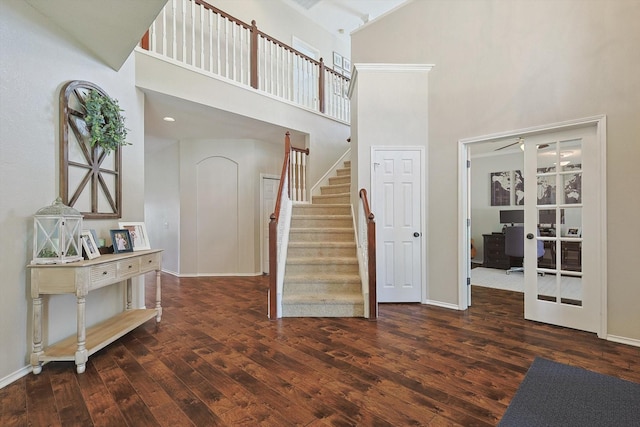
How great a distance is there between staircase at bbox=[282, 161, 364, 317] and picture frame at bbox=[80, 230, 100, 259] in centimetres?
187

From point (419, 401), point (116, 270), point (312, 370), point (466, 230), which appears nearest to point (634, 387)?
point (419, 401)

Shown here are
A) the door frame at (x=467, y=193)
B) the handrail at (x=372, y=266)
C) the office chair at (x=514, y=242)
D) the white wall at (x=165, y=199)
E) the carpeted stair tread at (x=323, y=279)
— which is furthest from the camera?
the white wall at (x=165, y=199)

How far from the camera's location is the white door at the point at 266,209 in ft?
19.2

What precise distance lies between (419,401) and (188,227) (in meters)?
5.15

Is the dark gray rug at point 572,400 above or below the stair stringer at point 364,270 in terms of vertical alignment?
below

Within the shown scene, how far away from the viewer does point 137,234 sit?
10.1 feet

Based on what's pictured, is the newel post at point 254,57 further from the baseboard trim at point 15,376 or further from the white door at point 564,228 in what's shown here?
the baseboard trim at point 15,376

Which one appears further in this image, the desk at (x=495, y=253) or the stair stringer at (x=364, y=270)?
the desk at (x=495, y=253)

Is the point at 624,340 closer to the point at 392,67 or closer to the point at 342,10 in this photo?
the point at 392,67

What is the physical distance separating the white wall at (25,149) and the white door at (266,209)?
11.4 ft

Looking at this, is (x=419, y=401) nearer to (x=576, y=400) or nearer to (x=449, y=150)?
(x=576, y=400)

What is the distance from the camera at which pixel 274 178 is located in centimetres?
620

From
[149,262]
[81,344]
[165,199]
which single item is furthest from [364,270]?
[165,199]

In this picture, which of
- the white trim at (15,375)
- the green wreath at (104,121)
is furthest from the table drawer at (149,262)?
the green wreath at (104,121)
